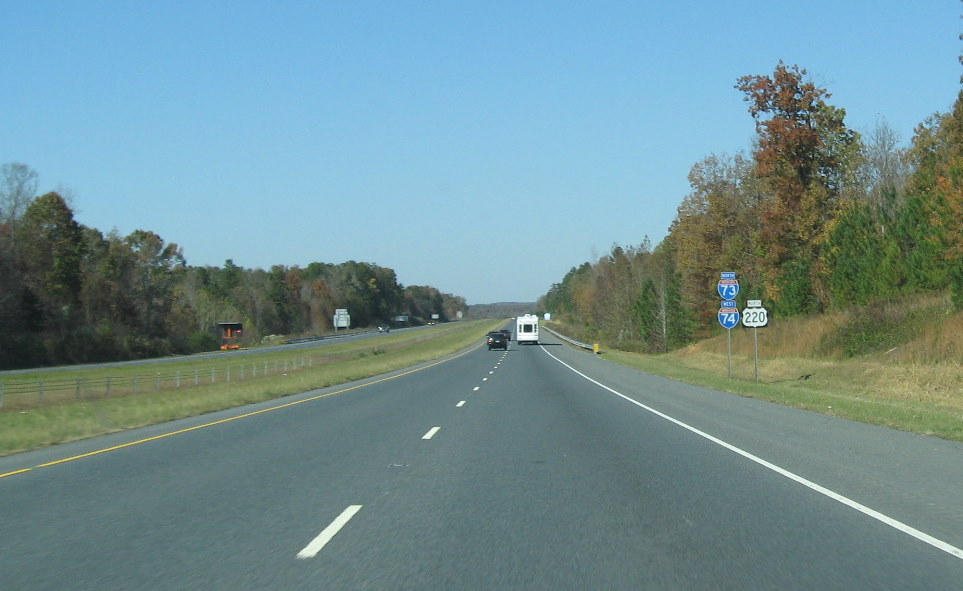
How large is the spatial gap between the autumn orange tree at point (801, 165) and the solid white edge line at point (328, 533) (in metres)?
51.6

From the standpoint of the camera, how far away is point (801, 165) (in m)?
57.8

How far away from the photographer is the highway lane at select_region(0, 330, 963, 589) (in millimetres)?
7395

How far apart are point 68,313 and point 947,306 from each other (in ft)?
248

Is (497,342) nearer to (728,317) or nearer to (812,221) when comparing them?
(812,221)

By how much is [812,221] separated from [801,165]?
11.4 feet

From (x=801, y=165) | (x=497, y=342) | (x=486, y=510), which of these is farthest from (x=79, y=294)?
(x=486, y=510)

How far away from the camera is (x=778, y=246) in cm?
5991

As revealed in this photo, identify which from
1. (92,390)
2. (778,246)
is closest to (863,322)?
(778,246)

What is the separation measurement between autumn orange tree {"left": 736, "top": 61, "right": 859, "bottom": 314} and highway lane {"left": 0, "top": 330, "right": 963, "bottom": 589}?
41.0 metres

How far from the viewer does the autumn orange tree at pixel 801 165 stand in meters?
57.0

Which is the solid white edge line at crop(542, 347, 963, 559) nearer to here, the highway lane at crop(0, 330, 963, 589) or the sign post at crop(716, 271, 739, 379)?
the highway lane at crop(0, 330, 963, 589)

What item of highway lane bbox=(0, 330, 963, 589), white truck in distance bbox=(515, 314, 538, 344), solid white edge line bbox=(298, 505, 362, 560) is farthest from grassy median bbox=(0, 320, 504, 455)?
white truck in distance bbox=(515, 314, 538, 344)

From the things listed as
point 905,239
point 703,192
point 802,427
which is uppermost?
point 703,192

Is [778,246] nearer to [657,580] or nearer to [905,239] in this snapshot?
[905,239]
